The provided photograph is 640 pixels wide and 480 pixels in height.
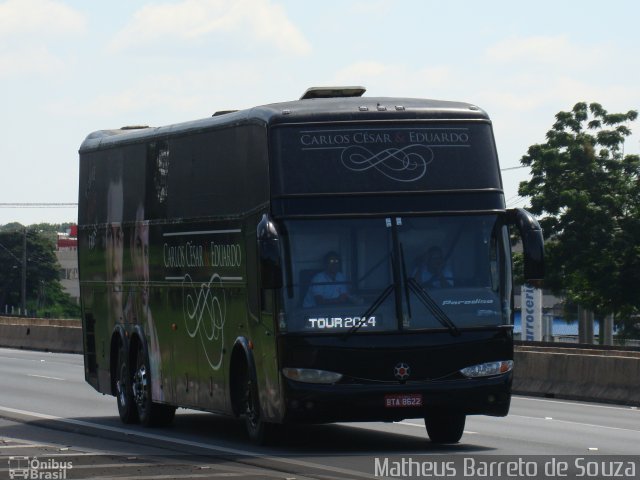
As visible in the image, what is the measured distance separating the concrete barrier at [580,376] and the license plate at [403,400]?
10.4 metres

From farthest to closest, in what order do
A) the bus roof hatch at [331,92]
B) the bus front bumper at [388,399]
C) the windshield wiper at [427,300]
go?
the bus roof hatch at [331,92], the windshield wiper at [427,300], the bus front bumper at [388,399]

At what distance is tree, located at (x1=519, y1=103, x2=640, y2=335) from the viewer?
5759 centimetres

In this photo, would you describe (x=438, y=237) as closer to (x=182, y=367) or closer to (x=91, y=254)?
(x=182, y=367)

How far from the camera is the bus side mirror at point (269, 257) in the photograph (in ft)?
48.5

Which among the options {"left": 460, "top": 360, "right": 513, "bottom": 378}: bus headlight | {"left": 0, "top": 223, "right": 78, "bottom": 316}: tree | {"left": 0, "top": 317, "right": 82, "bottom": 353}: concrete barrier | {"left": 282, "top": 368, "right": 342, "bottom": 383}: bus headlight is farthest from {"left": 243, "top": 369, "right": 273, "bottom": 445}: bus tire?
{"left": 0, "top": 223, "right": 78, "bottom": 316}: tree

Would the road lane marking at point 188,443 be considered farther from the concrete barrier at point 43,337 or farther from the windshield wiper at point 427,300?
the concrete barrier at point 43,337

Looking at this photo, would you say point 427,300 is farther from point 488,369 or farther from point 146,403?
point 146,403

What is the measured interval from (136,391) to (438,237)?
6.23 metres

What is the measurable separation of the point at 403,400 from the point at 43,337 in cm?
3923

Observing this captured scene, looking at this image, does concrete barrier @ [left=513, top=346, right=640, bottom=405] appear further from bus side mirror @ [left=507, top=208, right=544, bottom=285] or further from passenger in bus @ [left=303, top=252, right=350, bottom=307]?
passenger in bus @ [left=303, top=252, right=350, bottom=307]

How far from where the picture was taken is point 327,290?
604 inches

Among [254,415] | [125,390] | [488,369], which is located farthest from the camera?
[125,390]

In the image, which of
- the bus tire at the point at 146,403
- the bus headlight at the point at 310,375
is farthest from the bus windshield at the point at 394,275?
the bus tire at the point at 146,403

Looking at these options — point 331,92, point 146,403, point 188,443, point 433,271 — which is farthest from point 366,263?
point 146,403
